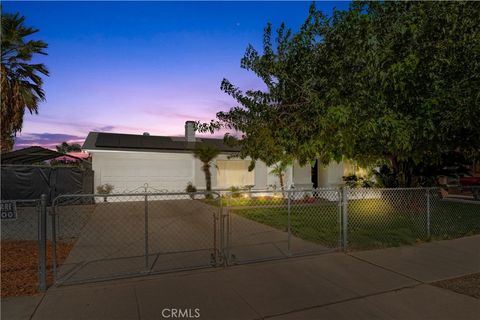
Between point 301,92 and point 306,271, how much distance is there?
3.02 m

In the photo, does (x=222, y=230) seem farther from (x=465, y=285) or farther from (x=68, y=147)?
(x=68, y=147)

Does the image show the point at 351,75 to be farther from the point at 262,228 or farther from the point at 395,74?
the point at 262,228

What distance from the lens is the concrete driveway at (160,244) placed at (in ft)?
19.3

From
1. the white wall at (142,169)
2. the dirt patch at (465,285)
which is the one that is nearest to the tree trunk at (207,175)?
the white wall at (142,169)

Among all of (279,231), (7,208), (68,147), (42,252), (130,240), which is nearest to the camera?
(42,252)

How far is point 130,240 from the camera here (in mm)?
8328

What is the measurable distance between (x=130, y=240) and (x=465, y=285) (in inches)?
269

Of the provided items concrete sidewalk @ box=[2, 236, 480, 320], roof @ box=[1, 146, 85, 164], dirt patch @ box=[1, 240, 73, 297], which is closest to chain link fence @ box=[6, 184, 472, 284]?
dirt patch @ box=[1, 240, 73, 297]

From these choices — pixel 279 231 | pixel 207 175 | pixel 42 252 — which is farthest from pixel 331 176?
pixel 42 252

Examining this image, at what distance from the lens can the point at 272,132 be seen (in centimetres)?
594

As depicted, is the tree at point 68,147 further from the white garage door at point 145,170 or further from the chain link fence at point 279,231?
the chain link fence at point 279,231

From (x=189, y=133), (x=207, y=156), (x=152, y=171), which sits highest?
(x=189, y=133)

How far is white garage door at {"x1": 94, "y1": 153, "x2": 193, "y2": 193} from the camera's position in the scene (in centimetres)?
1705

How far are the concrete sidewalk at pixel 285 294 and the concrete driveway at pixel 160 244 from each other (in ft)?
2.00
